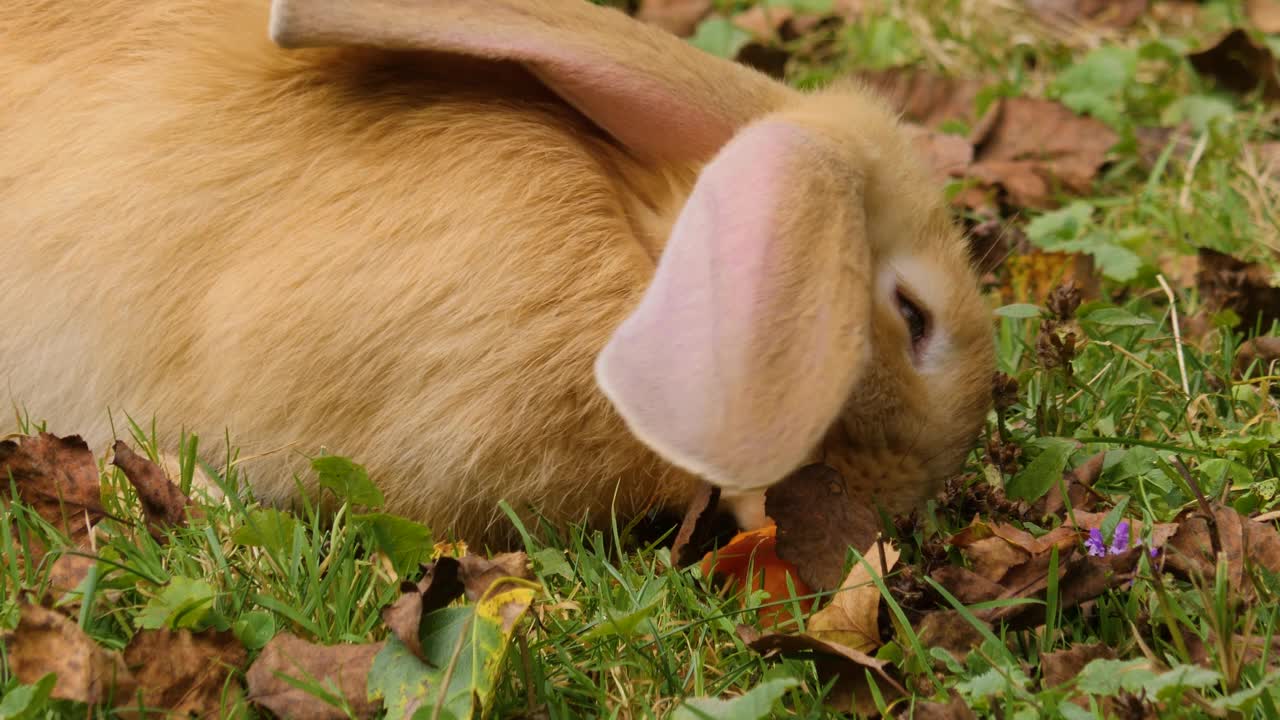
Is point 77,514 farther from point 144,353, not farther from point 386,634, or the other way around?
point 386,634

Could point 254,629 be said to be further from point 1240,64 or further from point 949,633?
point 1240,64

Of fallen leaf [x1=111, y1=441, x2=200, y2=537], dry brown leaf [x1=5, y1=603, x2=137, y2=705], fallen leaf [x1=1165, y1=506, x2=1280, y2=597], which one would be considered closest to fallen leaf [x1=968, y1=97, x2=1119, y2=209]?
fallen leaf [x1=1165, y1=506, x2=1280, y2=597]

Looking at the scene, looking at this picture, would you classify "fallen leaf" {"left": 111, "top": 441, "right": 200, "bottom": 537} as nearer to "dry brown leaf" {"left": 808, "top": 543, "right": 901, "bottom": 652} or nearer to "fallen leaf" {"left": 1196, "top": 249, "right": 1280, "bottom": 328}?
"dry brown leaf" {"left": 808, "top": 543, "right": 901, "bottom": 652}

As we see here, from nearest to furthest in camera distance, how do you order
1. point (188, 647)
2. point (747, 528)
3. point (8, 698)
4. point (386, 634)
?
point (8, 698) → point (188, 647) → point (386, 634) → point (747, 528)

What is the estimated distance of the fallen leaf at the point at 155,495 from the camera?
233cm

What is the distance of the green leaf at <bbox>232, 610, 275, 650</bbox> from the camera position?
2.06 metres

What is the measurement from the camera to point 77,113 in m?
2.54

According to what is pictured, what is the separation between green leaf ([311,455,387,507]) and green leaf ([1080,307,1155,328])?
1.48 meters

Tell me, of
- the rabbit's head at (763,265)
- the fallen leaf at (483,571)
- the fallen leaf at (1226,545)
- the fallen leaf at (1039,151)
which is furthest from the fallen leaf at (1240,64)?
the fallen leaf at (483,571)

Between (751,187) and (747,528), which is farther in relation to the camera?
(747,528)

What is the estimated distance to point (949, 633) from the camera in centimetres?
211

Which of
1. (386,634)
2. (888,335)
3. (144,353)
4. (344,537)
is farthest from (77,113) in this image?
(888,335)

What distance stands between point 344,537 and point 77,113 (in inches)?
34.5

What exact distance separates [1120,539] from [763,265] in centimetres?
78
